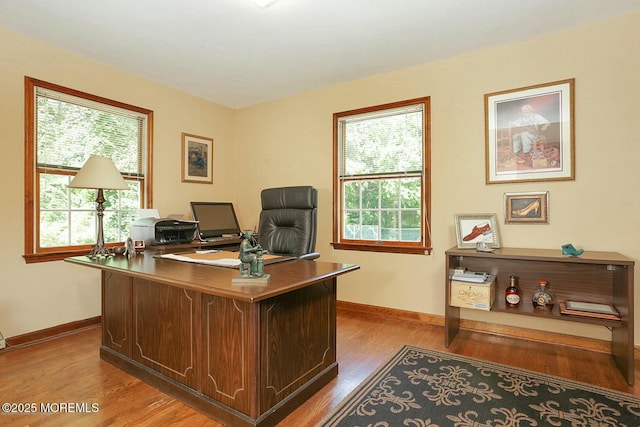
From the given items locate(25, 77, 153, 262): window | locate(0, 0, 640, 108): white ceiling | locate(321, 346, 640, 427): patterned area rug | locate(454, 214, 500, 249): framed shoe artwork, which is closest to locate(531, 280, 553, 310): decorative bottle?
locate(454, 214, 500, 249): framed shoe artwork

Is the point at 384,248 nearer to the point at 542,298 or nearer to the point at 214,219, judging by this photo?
the point at 542,298

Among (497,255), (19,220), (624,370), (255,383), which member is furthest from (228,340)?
(624,370)

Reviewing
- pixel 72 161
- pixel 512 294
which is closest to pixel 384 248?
pixel 512 294

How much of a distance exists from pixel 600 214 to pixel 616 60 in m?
1.13

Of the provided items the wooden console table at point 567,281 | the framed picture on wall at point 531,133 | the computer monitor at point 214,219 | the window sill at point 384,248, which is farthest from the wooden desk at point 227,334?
the framed picture on wall at point 531,133

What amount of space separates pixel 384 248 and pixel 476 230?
91 cm

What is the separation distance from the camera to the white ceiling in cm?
232

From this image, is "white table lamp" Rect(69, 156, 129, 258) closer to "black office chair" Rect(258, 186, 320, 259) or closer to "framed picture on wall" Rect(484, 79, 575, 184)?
"black office chair" Rect(258, 186, 320, 259)

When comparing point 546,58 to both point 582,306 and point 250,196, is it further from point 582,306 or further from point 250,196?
point 250,196

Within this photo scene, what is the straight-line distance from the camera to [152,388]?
6.59 ft

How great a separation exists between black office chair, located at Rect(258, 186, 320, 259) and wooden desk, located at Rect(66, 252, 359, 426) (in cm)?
74

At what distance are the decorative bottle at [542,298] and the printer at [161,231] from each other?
2.90 metres

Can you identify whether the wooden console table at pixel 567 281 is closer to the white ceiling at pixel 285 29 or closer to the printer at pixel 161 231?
the white ceiling at pixel 285 29

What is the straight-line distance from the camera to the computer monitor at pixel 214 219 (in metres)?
3.83
